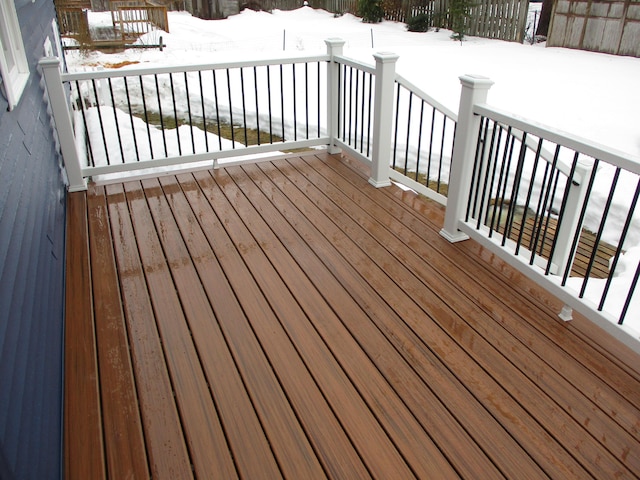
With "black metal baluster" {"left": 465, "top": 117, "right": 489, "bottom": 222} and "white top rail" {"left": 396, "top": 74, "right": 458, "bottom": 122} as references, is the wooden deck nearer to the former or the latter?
"black metal baluster" {"left": 465, "top": 117, "right": 489, "bottom": 222}

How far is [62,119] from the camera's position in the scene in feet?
11.1

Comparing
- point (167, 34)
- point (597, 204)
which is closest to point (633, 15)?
point (597, 204)

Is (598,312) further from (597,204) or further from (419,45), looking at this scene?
(419,45)

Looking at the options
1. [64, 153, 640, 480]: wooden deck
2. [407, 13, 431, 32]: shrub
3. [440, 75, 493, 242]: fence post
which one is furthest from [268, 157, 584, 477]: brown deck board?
[407, 13, 431, 32]: shrub

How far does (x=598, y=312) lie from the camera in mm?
2115

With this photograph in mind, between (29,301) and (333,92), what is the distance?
309 centimetres

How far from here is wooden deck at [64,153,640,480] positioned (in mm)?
1666

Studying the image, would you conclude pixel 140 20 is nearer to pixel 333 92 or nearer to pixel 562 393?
pixel 333 92

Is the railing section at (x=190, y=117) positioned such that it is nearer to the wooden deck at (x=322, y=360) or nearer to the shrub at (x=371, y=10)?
the wooden deck at (x=322, y=360)

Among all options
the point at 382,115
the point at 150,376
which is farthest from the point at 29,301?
the point at 382,115

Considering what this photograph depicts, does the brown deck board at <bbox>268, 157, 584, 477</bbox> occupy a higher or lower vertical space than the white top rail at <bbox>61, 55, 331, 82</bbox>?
lower

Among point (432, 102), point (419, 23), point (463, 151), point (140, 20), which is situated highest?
point (432, 102)

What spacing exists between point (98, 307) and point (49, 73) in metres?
1.79

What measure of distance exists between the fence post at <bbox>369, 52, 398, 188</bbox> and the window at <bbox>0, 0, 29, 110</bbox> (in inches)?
83.1
